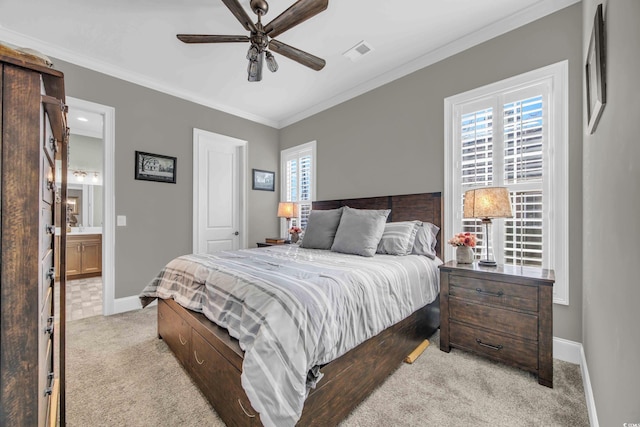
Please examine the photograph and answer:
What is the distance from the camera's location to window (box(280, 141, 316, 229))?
4.39 m

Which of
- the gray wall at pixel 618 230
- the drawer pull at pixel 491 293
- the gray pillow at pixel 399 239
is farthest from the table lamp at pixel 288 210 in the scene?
the gray wall at pixel 618 230

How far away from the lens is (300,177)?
4629mm

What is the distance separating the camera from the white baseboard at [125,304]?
10.4 ft

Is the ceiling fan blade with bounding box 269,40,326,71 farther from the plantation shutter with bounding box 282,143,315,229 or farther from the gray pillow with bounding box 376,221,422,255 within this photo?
the plantation shutter with bounding box 282,143,315,229

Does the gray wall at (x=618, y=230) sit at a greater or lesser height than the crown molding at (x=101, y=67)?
lesser

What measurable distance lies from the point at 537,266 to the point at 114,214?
4375 millimetres

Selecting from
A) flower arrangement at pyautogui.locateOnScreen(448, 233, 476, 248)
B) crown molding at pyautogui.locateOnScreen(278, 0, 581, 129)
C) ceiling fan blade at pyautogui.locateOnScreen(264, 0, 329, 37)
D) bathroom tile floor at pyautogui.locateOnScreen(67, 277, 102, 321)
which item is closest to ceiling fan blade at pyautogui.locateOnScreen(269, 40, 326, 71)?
ceiling fan blade at pyautogui.locateOnScreen(264, 0, 329, 37)

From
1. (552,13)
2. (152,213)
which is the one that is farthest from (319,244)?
(552,13)

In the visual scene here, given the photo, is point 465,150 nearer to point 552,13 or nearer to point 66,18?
point 552,13

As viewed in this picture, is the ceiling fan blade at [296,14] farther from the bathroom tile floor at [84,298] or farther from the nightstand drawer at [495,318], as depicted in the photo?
the bathroom tile floor at [84,298]

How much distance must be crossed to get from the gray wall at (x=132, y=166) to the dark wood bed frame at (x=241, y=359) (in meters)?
1.34

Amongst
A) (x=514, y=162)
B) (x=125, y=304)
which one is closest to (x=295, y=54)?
(x=514, y=162)

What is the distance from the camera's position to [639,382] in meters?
0.74

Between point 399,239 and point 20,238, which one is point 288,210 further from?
point 20,238
